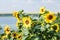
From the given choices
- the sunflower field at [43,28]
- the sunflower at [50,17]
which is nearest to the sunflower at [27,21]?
the sunflower field at [43,28]

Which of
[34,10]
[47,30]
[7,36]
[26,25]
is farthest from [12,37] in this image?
[34,10]

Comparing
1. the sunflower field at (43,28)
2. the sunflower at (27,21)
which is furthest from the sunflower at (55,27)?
the sunflower at (27,21)

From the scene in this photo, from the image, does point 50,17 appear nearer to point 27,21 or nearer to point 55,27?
point 55,27

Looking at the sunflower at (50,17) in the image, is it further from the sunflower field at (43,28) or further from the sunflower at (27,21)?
the sunflower at (27,21)

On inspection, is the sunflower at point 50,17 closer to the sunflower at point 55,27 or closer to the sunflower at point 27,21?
the sunflower at point 55,27

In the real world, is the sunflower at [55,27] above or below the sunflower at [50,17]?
below

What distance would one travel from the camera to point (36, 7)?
3.08m

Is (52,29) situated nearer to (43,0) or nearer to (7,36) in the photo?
(7,36)

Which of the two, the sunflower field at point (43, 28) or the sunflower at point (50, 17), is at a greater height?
the sunflower at point (50, 17)

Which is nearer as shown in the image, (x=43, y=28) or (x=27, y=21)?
(x=43, y=28)

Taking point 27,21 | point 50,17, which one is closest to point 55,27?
point 50,17

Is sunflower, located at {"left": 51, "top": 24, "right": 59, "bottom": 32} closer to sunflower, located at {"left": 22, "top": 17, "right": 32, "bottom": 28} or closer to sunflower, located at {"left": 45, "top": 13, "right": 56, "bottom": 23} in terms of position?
sunflower, located at {"left": 45, "top": 13, "right": 56, "bottom": 23}

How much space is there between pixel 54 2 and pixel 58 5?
3.1 inches

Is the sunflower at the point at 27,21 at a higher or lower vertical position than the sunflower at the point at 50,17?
lower
